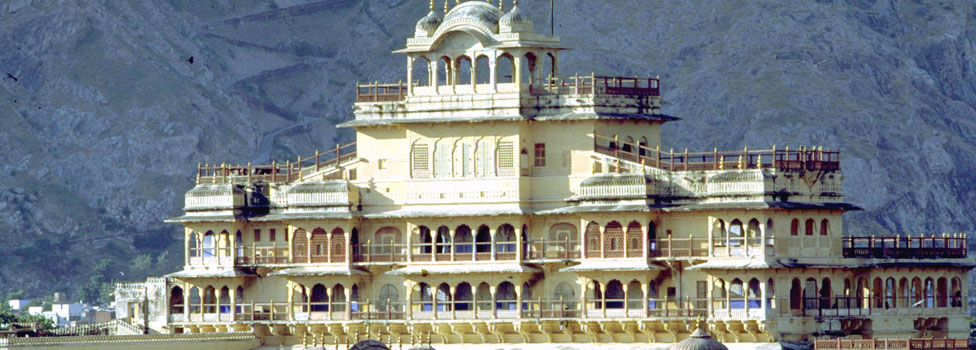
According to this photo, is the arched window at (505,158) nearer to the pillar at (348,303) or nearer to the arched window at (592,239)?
the arched window at (592,239)

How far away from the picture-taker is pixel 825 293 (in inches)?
4205

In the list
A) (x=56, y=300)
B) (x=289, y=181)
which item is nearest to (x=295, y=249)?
(x=289, y=181)

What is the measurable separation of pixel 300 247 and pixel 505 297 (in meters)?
8.22

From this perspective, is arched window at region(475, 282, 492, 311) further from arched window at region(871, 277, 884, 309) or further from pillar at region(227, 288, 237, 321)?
arched window at region(871, 277, 884, 309)

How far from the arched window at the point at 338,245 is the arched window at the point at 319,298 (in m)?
1.50

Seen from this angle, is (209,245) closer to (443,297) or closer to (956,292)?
(443,297)

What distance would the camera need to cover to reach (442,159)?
11038 cm

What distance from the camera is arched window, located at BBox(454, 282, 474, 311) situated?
110375mm

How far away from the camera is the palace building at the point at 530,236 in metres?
106

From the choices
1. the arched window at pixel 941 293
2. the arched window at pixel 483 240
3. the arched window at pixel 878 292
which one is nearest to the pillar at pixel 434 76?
the arched window at pixel 483 240

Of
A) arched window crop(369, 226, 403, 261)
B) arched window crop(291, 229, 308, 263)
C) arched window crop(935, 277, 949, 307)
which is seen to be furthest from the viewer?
arched window crop(291, 229, 308, 263)

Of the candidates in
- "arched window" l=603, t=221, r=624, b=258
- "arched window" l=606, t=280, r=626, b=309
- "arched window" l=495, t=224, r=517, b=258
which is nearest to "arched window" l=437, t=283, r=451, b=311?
"arched window" l=495, t=224, r=517, b=258

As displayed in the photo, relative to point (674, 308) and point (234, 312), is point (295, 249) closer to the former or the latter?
point (234, 312)

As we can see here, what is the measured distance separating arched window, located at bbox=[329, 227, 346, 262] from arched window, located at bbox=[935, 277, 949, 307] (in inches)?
870
